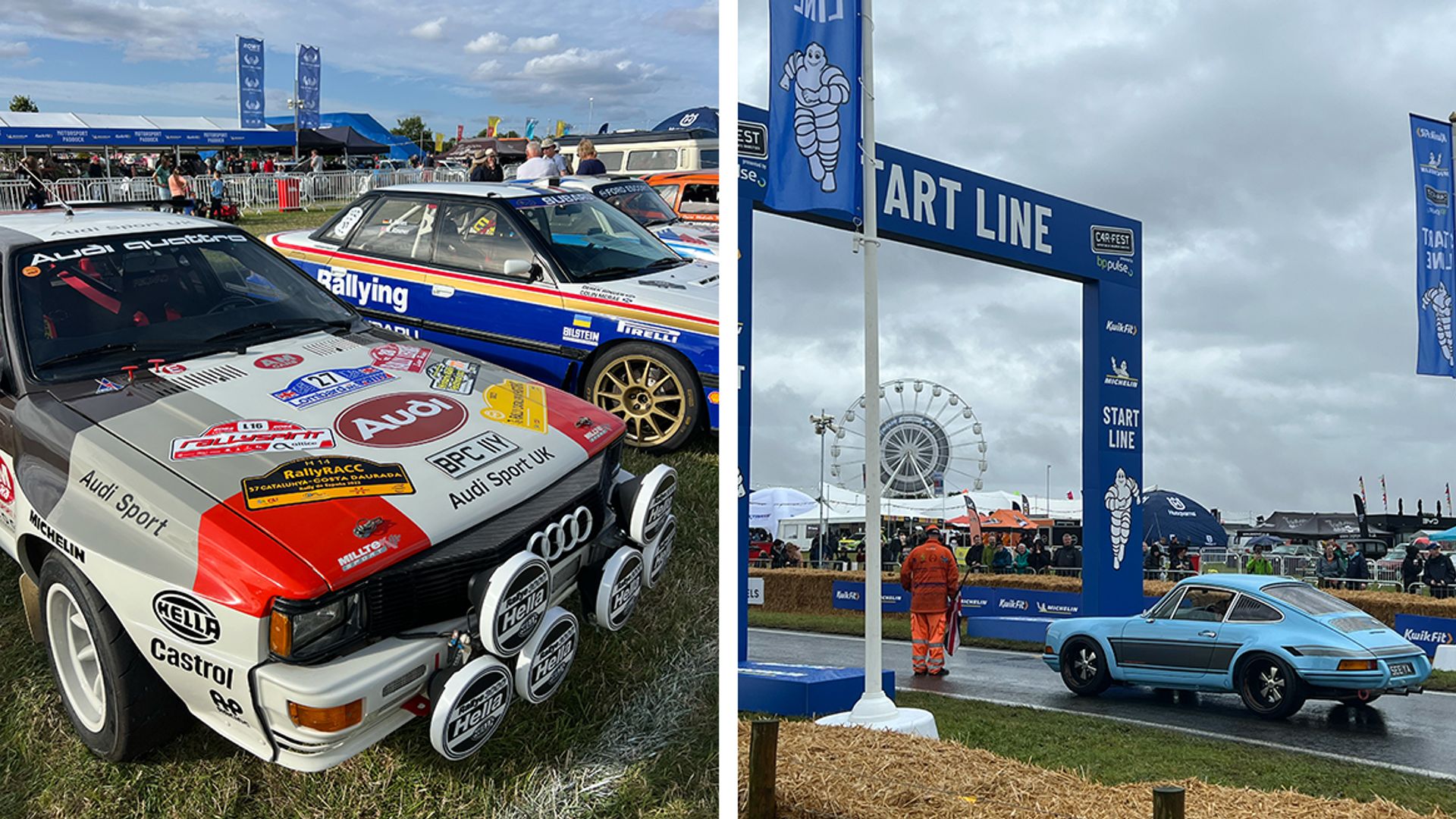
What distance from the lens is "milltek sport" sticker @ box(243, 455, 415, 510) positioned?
274 cm

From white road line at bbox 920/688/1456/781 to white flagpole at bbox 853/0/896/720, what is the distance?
2632 mm

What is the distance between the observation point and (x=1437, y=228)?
408 inches

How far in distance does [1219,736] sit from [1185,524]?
12.0 meters

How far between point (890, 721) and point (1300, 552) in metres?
17.8

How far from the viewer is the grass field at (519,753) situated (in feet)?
9.43

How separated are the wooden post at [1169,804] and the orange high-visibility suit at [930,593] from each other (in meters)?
5.55

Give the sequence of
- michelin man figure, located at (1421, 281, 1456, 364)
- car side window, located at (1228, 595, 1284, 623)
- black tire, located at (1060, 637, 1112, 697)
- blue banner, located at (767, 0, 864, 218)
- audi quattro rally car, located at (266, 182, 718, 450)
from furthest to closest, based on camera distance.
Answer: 1. michelin man figure, located at (1421, 281, 1456, 364)
2. black tire, located at (1060, 637, 1112, 697)
3. car side window, located at (1228, 595, 1284, 623)
4. blue banner, located at (767, 0, 864, 218)
5. audi quattro rally car, located at (266, 182, 718, 450)

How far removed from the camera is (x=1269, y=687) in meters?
8.29

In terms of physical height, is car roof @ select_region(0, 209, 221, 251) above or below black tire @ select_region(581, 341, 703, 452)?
above

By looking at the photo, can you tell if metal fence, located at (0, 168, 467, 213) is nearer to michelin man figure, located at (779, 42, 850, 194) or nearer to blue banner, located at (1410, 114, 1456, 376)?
michelin man figure, located at (779, 42, 850, 194)

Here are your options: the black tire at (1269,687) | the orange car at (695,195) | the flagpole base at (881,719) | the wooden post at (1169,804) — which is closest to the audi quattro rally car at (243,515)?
the orange car at (695,195)

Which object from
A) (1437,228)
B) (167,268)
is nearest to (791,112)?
(167,268)

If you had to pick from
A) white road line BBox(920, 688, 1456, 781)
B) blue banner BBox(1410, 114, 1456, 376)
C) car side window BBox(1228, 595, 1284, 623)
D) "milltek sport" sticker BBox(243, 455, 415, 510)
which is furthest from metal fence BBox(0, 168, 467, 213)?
blue banner BBox(1410, 114, 1456, 376)

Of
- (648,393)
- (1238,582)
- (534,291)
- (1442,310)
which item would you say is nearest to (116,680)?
(534,291)
